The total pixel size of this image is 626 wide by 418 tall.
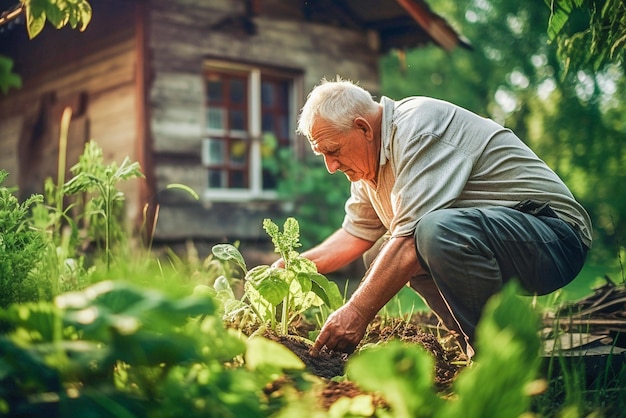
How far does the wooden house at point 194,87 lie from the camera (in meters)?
7.47

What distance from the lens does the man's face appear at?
2.90 m

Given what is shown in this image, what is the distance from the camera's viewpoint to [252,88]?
824 cm

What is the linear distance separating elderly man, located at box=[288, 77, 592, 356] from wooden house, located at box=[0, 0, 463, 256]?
430 centimetres

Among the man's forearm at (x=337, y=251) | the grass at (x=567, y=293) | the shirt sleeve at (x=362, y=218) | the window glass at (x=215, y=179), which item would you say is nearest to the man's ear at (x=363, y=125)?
the shirt sleeve at (x=362, y=218)

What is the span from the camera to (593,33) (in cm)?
312

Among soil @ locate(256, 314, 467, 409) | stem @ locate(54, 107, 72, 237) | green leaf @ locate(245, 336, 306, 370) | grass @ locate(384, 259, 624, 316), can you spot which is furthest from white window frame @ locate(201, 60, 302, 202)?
green leaf @ locate(245, 336, 306, 370)

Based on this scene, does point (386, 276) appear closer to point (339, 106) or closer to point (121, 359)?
point (339, 106)

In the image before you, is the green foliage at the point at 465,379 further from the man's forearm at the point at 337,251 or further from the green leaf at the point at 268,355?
the man's forearm at the point at 337,251

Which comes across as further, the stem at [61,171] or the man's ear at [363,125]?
the stem at [61,171]

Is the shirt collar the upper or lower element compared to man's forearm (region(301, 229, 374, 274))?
upper

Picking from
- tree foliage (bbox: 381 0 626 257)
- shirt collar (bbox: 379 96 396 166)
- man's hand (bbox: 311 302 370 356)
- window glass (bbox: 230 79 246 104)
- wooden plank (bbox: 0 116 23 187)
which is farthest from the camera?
tree foliage (bbox: 381 0 626 257)

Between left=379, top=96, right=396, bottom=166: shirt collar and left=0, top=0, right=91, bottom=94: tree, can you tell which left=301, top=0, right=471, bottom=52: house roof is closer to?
left=379, top=96, right=396, bottom=166: shirt collar

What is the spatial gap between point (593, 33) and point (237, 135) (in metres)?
5.50

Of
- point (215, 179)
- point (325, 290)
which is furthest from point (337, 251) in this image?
point (215, 179)
